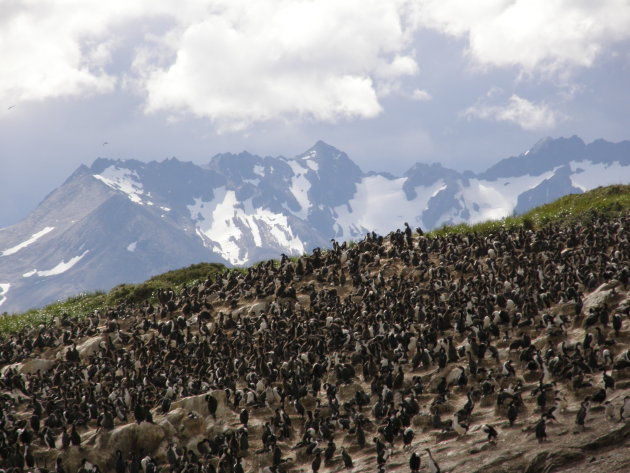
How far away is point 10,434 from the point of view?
2231 cm

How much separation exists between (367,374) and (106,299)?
25.9 m

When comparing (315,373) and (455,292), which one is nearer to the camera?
(315,373)

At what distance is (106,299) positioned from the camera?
44.1 metres

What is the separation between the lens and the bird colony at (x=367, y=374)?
18.4m

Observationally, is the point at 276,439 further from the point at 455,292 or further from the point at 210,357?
the point at 455,292

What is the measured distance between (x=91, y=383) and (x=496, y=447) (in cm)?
1576

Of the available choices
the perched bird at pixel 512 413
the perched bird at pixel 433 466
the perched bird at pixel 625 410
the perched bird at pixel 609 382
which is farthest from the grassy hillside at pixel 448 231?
the perched bird at pixel 433 466

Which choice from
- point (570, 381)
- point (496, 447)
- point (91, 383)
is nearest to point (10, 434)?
point (91, 383)

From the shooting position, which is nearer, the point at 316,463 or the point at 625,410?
the point at 625,410

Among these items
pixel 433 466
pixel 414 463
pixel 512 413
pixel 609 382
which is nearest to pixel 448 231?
pixel 609 382

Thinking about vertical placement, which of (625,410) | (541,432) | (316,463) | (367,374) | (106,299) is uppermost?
(106,299)

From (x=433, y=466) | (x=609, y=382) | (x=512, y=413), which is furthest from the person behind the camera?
(x=609, y=382)

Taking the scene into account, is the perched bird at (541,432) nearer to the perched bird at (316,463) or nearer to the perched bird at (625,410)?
the perched bird at (625,410)

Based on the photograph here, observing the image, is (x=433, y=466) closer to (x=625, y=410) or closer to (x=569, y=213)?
(x=625, y=410)
